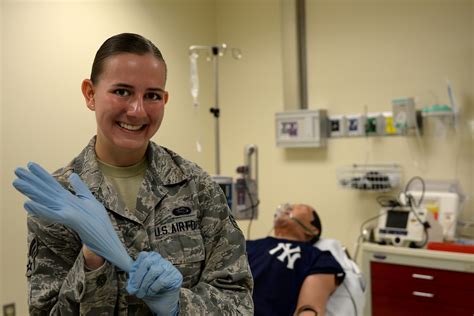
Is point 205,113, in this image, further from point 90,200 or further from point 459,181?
point 90,200

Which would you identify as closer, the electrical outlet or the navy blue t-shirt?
the navy blue t-shirt

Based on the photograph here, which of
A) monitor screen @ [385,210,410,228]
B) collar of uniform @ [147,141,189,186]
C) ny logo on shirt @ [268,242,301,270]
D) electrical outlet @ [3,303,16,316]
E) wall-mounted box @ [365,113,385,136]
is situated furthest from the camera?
wall-mounted box @ [365,113,385,136]

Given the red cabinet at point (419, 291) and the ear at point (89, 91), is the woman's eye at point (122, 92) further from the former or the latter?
the red cabinet at point (419, 291)

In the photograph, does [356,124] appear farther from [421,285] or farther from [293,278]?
[293,278]

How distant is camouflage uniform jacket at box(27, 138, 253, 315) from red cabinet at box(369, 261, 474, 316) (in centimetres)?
179

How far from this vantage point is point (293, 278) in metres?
2.27

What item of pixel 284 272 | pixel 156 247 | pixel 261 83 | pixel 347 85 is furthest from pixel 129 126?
pixel 261 83

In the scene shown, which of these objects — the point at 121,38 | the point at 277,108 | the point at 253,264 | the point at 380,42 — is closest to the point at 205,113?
the point at 277,108

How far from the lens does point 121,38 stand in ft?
3.41

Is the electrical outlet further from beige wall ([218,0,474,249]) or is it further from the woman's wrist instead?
the woman's wrist

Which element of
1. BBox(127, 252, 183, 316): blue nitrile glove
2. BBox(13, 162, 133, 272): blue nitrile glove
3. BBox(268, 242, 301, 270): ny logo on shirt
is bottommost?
BBox(268, 242, 301, 270): ny logo on shirt

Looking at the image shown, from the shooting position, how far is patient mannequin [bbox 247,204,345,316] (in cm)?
219

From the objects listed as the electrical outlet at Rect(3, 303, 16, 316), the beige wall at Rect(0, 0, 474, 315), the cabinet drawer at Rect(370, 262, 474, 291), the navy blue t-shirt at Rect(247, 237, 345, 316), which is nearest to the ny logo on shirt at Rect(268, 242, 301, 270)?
the navy blue t-shirt at Rect(247, 237, 345, 316)

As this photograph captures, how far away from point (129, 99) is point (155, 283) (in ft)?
1.23
